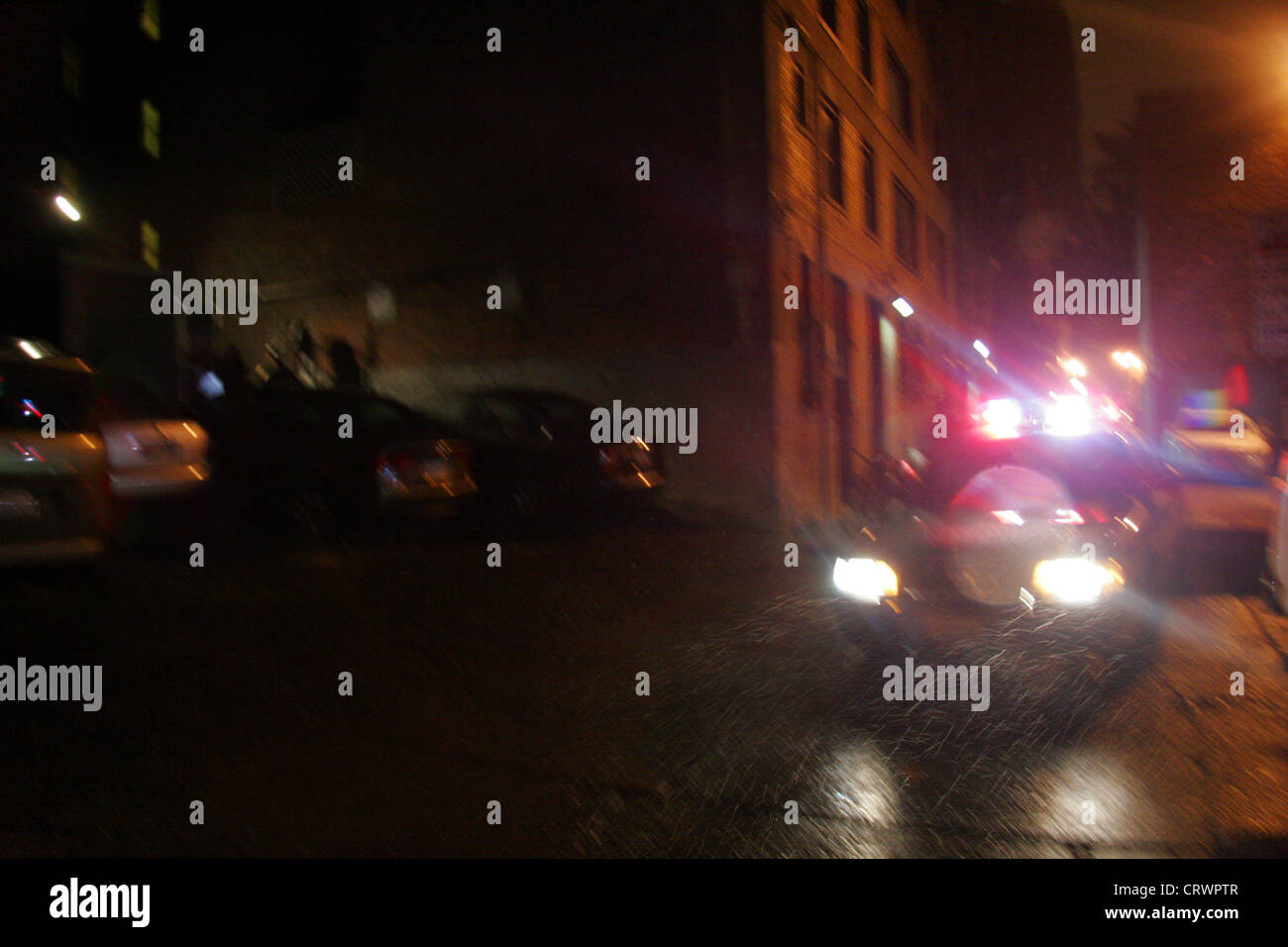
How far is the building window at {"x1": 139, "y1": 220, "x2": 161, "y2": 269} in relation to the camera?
1884 centimetres

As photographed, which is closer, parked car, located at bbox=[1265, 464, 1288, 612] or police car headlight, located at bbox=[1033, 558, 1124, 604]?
police car headlight, located at bbox=[1033, 558, 1124, 604]

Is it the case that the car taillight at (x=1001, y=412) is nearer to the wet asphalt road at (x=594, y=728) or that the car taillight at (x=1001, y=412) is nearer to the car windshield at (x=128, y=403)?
the wet asphalt road at (x=594, y=728)

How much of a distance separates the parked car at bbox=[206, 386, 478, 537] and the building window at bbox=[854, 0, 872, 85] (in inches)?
550

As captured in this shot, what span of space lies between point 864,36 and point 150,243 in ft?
45.1

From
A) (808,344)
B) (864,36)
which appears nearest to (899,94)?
(864,36)

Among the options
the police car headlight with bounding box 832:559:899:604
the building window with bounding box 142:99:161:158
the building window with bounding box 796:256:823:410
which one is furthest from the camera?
the building window with bounding box 142:99:161:158

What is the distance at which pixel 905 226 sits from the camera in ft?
76.0

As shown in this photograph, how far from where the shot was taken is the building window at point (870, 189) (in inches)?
776

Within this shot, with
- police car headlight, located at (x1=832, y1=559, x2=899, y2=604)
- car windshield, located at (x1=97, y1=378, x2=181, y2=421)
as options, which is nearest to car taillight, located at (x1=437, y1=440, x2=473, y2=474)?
car windshield, located at (x1=97, y1=378, x2=181, y2=421)

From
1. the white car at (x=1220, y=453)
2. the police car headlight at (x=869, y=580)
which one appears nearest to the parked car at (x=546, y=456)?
the police car headlight at (x=869, y=580)

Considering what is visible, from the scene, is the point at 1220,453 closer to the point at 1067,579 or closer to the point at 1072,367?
the point at 1067,579

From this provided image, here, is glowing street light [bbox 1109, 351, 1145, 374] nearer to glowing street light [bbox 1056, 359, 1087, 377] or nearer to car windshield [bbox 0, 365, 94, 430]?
glowing street light [bbox 1056, 359, 1087, 377]

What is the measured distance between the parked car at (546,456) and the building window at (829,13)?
9.68 meters
